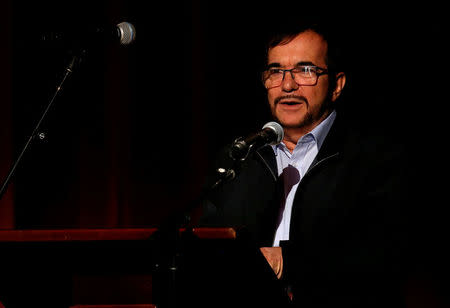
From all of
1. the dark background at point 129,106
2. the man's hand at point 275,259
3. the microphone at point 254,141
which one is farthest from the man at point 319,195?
→ the dark background at point 129,106

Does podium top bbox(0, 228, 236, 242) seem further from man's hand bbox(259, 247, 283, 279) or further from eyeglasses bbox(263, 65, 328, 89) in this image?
eyeglasses bbox(263, 65, 328, 89)

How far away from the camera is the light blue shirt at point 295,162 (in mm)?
2324

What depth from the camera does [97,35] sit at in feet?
5.78

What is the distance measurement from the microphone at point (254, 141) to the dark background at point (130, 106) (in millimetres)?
1795

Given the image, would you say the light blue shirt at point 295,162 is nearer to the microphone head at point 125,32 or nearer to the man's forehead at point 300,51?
the man's forehead at point 300,51

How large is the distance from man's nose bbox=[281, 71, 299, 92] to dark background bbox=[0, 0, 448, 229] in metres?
0.84

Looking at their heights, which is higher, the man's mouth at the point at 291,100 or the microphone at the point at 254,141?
the man's mouth at the point at 291,100

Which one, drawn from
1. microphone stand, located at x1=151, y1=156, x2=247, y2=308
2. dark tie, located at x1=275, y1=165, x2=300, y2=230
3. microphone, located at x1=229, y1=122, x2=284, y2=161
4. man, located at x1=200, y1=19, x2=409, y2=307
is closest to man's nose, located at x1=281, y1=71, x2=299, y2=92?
man, located at x1=200, y1=19, x2=409, y2=307

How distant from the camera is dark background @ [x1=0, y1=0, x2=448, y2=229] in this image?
10.8 feet

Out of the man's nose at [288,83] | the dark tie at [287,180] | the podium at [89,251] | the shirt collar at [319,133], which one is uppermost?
the man's nose at [288,83]

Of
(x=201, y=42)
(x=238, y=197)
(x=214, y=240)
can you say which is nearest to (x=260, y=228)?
(x=238, y=197)

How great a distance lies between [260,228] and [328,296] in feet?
1.91

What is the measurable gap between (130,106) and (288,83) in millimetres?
1365

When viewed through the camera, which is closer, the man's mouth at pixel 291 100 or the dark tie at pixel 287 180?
the dark tie at pixel 287 180
